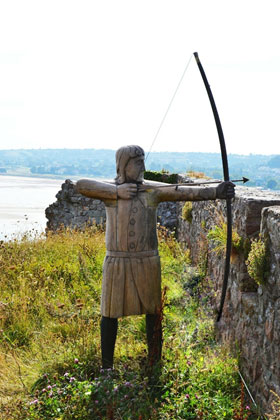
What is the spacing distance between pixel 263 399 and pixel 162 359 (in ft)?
3.41

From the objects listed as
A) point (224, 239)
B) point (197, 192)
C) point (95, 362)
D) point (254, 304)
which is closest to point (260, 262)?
point (254, 304)

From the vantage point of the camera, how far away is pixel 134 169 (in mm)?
4297

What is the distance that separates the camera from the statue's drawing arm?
411 centimetres

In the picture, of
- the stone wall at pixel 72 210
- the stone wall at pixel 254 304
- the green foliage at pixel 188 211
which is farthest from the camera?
Answer: the stone wall at pixel 72 210

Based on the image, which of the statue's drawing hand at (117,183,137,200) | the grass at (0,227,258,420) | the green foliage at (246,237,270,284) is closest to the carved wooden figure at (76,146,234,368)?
the statue's drawing hand at (117,183,137,200)

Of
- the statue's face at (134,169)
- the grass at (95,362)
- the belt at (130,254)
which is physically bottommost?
the grass at (95,362)

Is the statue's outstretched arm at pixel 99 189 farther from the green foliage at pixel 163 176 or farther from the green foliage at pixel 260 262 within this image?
the green foliage at pixel 163 176

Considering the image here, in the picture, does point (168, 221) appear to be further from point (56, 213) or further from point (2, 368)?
point (2, 368)

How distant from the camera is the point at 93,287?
22.4ft

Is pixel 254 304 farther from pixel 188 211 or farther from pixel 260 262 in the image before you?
pixel 188 211

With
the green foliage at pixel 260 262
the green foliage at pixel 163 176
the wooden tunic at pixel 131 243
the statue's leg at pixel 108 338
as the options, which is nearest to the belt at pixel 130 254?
the wooden tunic at pixel 131 243

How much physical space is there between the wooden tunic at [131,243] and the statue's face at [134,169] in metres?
0.09

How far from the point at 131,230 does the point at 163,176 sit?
6566 millimetres

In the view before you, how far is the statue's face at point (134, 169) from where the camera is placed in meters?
4.29
